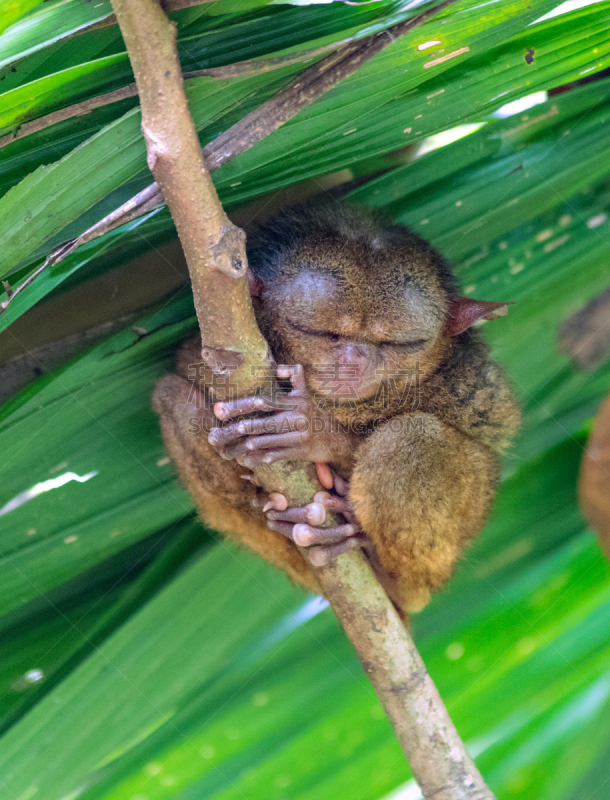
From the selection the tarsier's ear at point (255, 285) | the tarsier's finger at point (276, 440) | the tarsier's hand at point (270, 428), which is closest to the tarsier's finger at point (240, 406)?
the tarsier's hand at point (270, 428)

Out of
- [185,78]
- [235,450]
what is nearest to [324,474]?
[235,450]

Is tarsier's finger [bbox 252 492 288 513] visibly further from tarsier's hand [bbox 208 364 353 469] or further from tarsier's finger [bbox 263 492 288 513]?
tarsier's hand [bbox 208 364 353 469]

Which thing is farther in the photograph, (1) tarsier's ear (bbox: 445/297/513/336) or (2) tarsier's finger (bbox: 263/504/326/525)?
(1) tarsier's ear (bbox: 445/297/513/336)

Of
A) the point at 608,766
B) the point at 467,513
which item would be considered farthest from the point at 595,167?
the point at 608,766

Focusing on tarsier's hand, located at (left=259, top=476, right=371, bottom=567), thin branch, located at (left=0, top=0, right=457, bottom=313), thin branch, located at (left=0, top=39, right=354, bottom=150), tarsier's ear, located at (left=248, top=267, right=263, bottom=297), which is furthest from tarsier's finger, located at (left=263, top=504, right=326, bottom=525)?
thin branch, located at (left=0, top=39, right=354, bottom=150)

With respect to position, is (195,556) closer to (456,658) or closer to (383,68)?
(456,658)

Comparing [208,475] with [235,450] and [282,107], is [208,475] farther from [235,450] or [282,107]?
[282,107]
